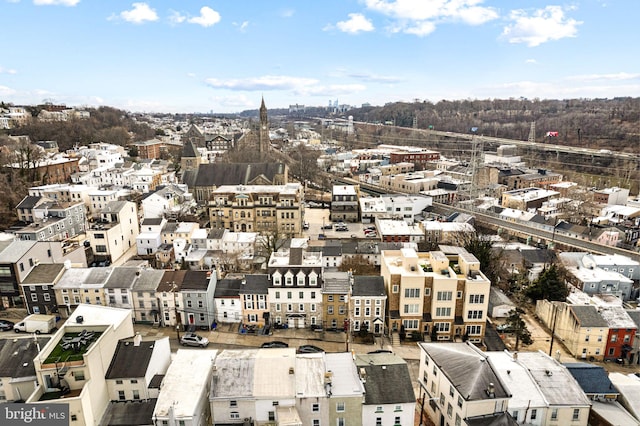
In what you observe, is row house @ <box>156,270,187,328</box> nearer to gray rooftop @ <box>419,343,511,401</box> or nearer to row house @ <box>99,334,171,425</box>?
row house @ <box>99,334,171,425</box>

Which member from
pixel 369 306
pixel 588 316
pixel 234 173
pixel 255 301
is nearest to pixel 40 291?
pixel 255 301

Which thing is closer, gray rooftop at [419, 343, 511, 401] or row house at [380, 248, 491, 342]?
gray rooftop at [419, 343, 511, 401]

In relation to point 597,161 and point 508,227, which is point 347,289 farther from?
point 597,161

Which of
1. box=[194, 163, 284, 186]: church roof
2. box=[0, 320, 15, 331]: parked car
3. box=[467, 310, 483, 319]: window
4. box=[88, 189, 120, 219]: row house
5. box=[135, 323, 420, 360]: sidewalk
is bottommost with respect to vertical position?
box=[135, 323, 420, 360]: sidewalk

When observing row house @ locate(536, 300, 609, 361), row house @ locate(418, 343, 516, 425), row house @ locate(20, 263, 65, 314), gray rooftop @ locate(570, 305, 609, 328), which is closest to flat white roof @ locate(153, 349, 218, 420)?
row house @ locate(418, 343, 516, 425)

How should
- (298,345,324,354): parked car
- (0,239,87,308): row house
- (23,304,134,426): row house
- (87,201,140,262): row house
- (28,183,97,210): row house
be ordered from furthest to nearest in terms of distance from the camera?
(28,183,97,210): row house
(87,201,140,262): row house
(0,239,87,308): row house
(298,345,324,354): parked car
(23,304,134,426): row house

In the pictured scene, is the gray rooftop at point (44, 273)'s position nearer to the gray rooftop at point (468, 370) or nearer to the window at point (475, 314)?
the gray rooftop at point (468, 370)

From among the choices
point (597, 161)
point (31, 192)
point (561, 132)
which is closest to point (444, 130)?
point (561, 132)

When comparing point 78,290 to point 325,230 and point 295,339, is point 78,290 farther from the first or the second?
point 325,230
